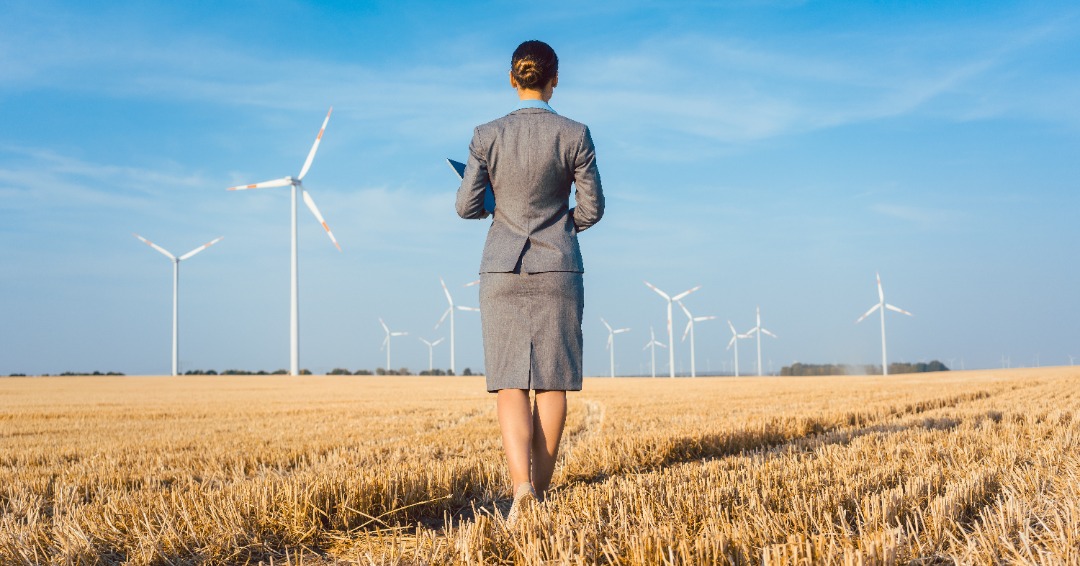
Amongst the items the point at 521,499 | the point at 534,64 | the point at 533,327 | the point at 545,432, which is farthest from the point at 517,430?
the point at 534,64

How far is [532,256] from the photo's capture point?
4348 mm

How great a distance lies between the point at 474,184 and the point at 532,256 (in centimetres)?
54

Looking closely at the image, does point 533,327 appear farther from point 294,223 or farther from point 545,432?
point 294,223

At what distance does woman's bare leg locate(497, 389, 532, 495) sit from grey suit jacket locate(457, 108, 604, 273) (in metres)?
0.70

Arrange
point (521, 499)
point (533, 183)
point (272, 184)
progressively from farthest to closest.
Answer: point (272, 184) → point (533, 183) → point (521, 499)

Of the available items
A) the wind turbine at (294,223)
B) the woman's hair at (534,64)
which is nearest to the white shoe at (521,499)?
the woman's hair at (534,64)

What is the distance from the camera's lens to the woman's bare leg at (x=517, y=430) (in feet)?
14.4

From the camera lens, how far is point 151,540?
3541 mm

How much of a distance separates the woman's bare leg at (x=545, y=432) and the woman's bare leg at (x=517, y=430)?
0.11 metres

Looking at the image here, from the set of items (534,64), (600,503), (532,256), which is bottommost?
(600,503)

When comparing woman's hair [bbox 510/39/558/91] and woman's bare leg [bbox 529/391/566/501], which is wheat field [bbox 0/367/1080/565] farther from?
woman's hair [bbox 510/39/558/91]

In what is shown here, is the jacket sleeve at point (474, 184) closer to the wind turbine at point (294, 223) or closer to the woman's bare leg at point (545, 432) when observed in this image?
the woman's bare leg at point (545, 432)

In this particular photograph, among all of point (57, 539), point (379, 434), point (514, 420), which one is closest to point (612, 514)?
point (514, 420)

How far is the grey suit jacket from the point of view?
14.5 feet
